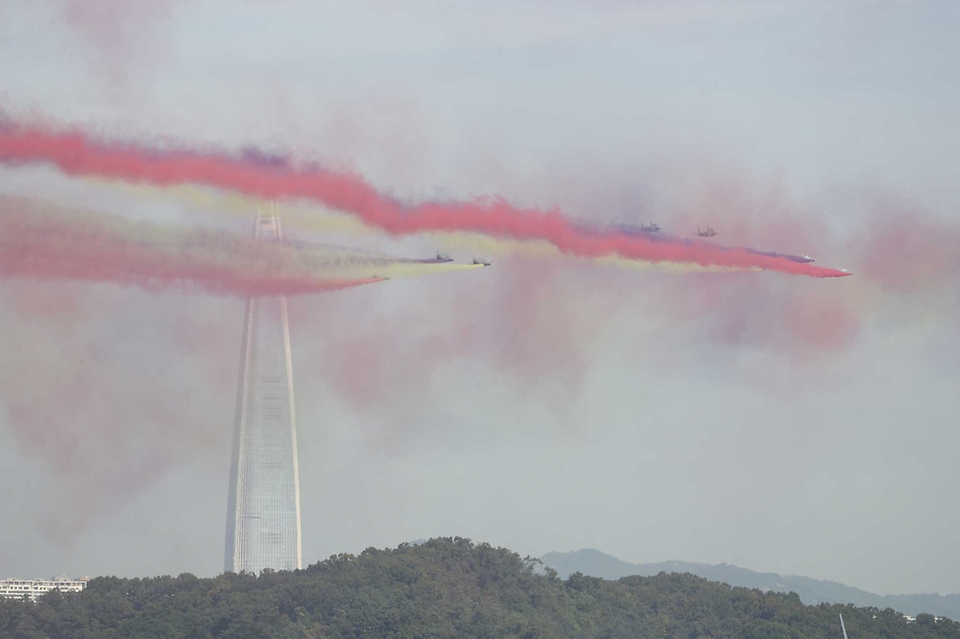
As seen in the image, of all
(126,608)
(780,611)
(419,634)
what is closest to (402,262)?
(419,634)

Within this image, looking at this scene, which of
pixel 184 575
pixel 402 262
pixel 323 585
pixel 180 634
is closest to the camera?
pixel 402 262

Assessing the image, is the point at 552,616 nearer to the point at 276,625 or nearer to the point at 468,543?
the point at 468,543

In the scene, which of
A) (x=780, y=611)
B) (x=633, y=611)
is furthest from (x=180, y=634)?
(x=780, y=611)

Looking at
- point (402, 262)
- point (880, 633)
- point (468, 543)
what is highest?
point (402, 262)

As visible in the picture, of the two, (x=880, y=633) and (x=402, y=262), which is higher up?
(x=402, y=262)

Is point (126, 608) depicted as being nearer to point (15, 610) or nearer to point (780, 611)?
point (15, 610)

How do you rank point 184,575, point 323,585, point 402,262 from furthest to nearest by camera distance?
point 184,575 < point 323,585 < point 402,262

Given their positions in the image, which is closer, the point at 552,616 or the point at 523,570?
the point at 552,616
